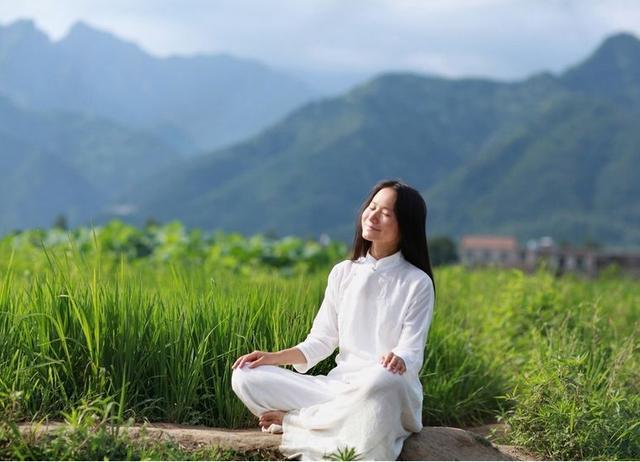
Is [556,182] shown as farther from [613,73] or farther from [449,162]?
[613,73]

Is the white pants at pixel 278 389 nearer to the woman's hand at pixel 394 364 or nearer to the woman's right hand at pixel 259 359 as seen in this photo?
the woman's right hand at pixel 259 359

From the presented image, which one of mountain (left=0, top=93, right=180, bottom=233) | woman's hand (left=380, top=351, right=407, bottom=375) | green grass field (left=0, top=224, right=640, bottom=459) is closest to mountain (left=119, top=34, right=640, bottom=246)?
mountain (left=0, top=93, right=180, bottom=233)

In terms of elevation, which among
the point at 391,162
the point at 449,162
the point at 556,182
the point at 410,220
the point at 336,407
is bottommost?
the point at 556,182

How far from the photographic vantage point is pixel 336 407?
133 inches

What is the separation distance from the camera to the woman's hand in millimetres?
3246

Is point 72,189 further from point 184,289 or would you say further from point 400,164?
point 184,289

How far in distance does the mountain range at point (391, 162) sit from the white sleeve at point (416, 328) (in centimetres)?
8757

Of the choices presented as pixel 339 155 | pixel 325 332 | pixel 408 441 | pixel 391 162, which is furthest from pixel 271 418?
pixel 391 162

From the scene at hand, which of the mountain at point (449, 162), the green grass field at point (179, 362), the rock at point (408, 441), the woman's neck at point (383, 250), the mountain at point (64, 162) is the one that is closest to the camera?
the rock at point (408, 441)

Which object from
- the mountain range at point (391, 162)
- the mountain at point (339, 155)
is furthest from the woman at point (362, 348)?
the mountain at point (339, 155)

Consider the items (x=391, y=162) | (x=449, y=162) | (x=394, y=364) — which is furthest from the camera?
(x=449, y=162)

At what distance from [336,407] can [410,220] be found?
801 millimetres

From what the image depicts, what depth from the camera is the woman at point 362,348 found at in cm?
330

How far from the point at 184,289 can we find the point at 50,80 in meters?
196
